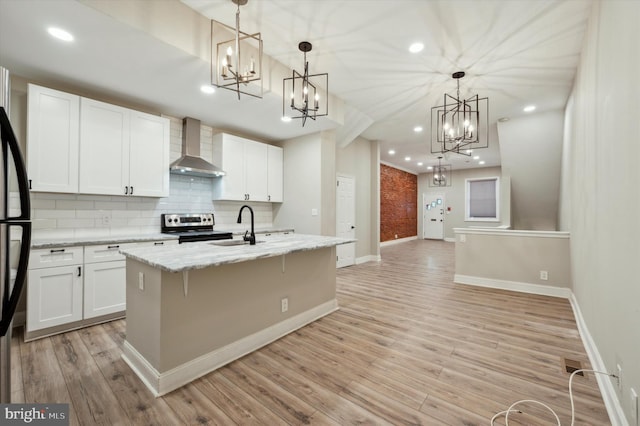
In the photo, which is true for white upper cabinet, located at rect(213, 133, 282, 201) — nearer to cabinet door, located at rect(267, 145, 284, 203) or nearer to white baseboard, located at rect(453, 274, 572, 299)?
cabinet door, located at rect(267, 145, 284, 203)

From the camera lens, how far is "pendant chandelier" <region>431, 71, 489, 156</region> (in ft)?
12.1

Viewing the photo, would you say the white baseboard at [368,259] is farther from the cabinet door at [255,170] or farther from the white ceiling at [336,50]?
the white ceiling at [336,50]

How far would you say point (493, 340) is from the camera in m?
2.73

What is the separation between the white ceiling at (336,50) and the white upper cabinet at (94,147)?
0.27m

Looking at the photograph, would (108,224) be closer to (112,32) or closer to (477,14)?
(112,32)

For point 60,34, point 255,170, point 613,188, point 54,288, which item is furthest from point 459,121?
point 54,288

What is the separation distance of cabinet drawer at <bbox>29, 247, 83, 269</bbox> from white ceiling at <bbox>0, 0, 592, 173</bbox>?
1.83 m

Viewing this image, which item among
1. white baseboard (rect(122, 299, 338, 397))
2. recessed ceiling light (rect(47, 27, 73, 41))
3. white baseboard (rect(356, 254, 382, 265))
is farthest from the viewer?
white baseboard (rect(356, 254, 382, 265))

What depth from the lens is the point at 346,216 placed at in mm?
6414

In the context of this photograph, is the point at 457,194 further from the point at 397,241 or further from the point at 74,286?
the point at 74,286

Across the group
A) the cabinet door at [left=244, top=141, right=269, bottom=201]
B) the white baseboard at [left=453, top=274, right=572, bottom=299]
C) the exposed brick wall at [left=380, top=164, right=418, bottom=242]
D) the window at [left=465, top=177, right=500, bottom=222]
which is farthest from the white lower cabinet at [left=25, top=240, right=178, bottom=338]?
the window at [left=465, top=177, right=500, bottom=222]

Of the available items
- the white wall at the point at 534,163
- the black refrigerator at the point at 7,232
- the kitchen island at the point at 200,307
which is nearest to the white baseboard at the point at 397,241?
the white wall at the point at 534,163

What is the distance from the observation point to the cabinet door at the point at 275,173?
530 cm

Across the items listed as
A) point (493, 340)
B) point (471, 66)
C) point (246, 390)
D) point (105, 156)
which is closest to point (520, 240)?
point (493, 340)
